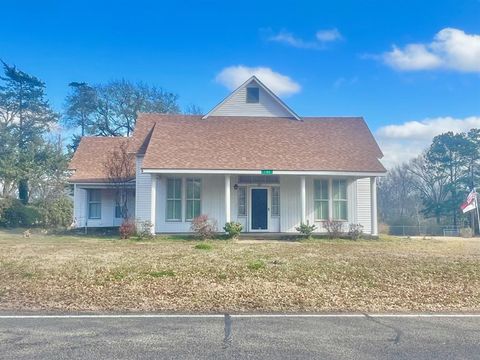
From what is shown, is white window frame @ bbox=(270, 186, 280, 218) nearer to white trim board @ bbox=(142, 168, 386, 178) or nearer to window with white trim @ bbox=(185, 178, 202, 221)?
white trim board @ bbox=(142, 168, 386, 178)

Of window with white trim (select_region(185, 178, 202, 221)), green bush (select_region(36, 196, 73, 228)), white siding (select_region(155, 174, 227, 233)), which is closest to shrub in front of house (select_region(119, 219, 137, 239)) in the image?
white siding (select_region(155, 174, 227, 233))

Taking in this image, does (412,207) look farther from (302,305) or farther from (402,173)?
(302,305)

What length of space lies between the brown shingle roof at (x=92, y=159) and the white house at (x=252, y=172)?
0.62 m

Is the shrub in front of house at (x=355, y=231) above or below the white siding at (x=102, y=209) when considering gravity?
below

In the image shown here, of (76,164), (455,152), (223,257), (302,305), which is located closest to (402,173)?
(455,152)

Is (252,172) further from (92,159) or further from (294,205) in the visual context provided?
(92,159)

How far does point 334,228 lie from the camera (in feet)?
60.1

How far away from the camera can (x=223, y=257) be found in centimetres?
1168

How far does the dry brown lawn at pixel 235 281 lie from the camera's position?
688cm

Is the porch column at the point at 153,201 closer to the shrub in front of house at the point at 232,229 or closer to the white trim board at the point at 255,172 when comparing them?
the white trim board at the point at 255,172

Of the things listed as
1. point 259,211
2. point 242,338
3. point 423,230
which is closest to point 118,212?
point 259,211

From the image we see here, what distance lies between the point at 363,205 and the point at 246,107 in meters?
7.83

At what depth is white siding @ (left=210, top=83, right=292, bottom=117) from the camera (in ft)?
72.4

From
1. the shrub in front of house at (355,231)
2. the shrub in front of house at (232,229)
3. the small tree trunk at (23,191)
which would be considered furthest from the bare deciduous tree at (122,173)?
the small tree trunk at (23,191)
